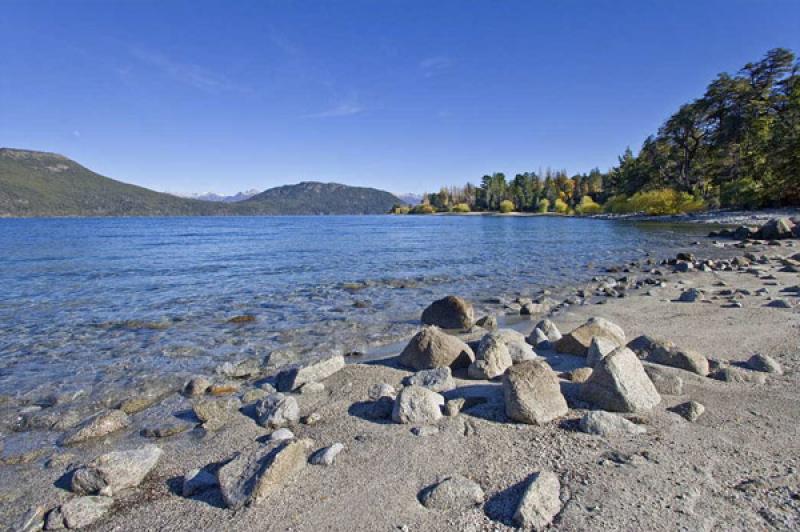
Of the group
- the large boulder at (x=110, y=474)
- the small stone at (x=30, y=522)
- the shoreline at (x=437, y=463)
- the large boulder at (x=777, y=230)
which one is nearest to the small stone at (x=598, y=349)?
the shoreline at (x=437, y=463)

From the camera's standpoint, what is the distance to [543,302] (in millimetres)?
11359

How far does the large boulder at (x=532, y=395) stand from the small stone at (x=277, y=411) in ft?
8.16

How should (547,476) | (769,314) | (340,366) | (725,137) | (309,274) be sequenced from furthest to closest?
(725,137) → (309,274) → (769,314) → (340,366) → (547,476)

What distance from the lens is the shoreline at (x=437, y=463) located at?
3109 mm

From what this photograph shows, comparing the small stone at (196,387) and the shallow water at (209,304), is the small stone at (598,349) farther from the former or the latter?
the small stone at (196,387)

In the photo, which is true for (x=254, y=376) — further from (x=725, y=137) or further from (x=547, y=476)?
(x=725, y=137)

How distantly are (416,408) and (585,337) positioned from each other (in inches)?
142

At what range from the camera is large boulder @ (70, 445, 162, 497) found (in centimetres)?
370

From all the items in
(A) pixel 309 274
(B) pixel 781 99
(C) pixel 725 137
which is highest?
(B) pixel 781 99

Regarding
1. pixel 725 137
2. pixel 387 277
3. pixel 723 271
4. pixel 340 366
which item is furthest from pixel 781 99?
pixel 340 366

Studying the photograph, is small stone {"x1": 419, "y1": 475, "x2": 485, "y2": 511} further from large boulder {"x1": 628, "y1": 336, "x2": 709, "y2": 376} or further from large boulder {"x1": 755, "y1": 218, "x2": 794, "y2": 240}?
large boulder {"x1": 755, "y1": 218, "x2": 794, "y2": 240}

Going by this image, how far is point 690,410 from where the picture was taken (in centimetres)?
446

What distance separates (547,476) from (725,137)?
78490 millimetres

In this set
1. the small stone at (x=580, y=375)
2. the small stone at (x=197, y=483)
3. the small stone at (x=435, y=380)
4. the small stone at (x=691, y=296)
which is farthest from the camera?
the small stone at (x=691, y=296)
